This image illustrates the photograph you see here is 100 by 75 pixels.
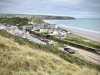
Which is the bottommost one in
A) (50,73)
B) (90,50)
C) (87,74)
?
(90,50)

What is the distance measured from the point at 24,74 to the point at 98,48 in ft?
77.0

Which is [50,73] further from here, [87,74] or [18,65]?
[87,74]

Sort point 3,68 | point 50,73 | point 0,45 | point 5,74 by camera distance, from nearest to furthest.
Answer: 1. point 5,74
2. point 3,68
3. point 50,73
4. point 0,45

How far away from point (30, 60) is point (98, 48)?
2265cm

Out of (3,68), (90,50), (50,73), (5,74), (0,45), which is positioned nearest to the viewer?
(5,74)

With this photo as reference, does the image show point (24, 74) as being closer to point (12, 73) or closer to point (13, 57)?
point (12, 73)

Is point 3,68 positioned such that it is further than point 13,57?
No

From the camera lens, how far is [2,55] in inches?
169

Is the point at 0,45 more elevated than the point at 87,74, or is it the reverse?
the point at 0,45

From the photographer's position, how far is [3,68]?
3520 mm

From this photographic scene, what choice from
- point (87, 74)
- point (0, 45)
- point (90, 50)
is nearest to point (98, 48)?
point (90, 50)

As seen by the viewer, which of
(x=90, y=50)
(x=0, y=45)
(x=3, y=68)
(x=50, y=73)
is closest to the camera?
(x=3, y=68)

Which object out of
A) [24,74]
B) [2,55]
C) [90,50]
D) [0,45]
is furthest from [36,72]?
[90,50]

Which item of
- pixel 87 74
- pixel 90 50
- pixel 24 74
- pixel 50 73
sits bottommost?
pixel 90 50
